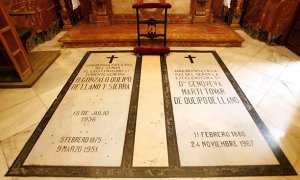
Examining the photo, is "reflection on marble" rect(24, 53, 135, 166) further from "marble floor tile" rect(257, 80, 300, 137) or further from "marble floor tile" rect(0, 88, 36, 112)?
"marble floor tile" rect(257, 80, 300, 137)

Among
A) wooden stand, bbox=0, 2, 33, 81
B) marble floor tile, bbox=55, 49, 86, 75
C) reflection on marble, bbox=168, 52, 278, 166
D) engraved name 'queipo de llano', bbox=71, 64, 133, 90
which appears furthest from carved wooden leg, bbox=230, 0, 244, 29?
wooden stand, bbox=0, 2, 33, 81

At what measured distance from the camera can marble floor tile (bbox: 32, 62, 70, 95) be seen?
107 inches

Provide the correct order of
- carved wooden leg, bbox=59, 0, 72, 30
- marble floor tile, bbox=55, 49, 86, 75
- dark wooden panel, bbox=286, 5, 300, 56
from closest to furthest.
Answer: marble floor tile, bbox=55, 49, 86, 75, dark wooden panel, bbox=286, 5, 300, 56, carved wooden leg, bbox=59, 0, 72, 30

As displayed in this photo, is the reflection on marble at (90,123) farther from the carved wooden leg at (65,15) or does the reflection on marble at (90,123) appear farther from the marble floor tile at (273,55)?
the marble floor tile at (273,55)

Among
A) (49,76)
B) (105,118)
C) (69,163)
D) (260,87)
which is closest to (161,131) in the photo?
(105,118)

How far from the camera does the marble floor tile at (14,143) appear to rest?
1.80 meters

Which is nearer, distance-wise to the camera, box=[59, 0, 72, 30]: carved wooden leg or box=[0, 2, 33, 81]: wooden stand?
box=[0, 2, 33, 81]: wooden stand

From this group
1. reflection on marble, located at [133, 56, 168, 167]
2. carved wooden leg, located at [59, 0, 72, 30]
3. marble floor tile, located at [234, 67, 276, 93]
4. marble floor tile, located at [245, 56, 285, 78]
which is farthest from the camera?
carved wooden leg, located at [59, 0, 72, 30]

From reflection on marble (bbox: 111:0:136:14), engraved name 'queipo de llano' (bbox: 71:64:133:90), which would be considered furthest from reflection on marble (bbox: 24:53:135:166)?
reflection on marble (bbox: 111:0:136:14)

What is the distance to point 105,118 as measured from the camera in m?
2.19

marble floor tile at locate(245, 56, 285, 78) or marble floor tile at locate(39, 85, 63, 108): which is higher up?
marble floor tile at locate(245, 56, 285, 78)

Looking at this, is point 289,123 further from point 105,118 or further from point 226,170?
point 105,118

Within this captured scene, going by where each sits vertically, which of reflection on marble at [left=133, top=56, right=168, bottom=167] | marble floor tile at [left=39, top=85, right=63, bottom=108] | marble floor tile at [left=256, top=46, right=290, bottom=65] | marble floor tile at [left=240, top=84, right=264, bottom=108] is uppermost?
marble floor tile at [left=256, top=46, right=290, bottom=65]

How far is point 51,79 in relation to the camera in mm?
2922
